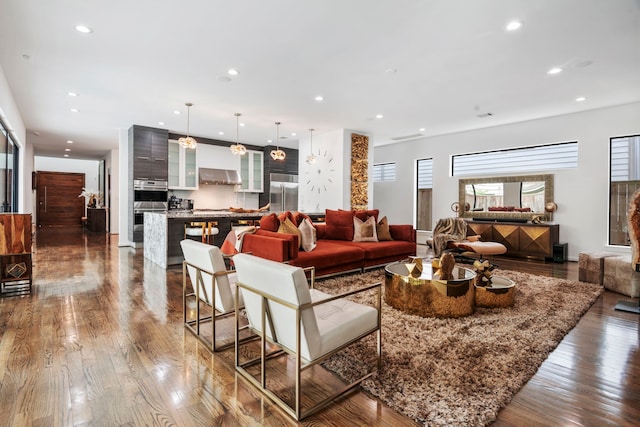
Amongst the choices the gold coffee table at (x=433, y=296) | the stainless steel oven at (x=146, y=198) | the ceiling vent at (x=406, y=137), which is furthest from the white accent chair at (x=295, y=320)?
the ceiling vent at (x=406, y=137)

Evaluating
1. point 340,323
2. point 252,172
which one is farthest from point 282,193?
point 340,323

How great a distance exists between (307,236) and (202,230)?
2.05 metres

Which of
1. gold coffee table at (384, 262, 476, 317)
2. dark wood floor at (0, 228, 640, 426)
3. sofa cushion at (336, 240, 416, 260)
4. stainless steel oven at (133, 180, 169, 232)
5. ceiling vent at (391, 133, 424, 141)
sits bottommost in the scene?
dark wood floor at (0, 228, 640, 426)

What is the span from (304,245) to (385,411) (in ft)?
9.24

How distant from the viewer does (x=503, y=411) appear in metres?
1.74

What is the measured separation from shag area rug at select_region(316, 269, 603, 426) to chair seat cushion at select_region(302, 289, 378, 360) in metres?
0.34

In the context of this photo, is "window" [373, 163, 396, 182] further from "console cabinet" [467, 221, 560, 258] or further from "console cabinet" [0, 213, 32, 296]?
"console cabinet" [0, 213, 32, 296]

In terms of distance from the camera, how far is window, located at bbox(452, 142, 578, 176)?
6.36 m

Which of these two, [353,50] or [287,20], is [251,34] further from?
[353,50]

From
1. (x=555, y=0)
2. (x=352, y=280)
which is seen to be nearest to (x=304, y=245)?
(x=352, y=280)

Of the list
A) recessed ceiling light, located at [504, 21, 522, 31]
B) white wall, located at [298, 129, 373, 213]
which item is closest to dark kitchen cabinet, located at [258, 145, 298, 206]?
white wall, located at [298, 129, 373, 213]

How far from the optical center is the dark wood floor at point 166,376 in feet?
5.53

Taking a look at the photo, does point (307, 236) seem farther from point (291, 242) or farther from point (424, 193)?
point (424, 193)

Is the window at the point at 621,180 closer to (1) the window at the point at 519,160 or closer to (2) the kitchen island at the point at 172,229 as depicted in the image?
(1) the window at the point at 519,160
